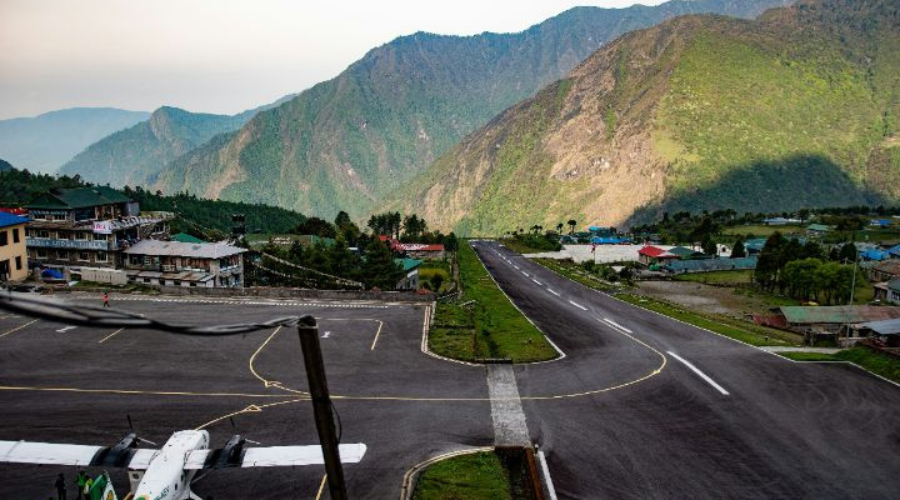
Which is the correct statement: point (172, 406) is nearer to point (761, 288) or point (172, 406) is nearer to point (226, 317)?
point (226, 317)

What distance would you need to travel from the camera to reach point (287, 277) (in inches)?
3216

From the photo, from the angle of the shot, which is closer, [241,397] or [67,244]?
[241,397]

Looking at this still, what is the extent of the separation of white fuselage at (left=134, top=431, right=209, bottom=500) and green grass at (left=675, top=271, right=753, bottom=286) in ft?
348

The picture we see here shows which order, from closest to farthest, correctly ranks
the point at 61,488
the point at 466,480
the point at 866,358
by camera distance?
1. the point at 61,488
2. the point at 466,480
3. the point at 866,358

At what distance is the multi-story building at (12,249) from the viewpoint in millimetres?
63125

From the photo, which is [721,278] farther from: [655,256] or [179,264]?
[179,264]

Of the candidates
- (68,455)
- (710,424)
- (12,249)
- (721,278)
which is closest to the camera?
(68,455)

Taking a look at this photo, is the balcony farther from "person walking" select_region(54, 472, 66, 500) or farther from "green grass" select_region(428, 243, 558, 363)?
"person walking" select_region(54, 472, 66, 500)

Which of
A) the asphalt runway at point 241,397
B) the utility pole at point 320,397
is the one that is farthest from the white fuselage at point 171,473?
the utility pole at point 320,397

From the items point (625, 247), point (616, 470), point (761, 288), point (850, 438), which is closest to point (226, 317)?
point (616, 470)

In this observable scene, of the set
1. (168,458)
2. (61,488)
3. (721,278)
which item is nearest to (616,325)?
(168,458)

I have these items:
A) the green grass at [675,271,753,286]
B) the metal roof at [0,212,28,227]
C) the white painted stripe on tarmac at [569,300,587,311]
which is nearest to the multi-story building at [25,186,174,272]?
the metal roof at [0,212,28,227]

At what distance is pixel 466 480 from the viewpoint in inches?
1026

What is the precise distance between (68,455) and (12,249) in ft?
178
